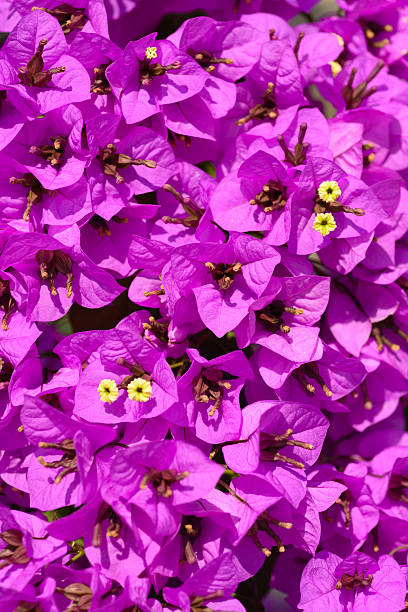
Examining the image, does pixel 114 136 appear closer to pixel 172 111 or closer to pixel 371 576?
pixel 172 111

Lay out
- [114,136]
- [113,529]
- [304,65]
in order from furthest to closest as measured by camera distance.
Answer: [304,65] < [114,136] < [113,529]

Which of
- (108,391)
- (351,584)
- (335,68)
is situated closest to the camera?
(108,391)

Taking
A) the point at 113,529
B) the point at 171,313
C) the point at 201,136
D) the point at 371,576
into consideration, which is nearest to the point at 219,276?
the point at 171,313

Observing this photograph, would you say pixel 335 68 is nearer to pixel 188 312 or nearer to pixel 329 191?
pixel 329 191

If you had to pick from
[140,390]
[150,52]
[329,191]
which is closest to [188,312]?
[140,390]

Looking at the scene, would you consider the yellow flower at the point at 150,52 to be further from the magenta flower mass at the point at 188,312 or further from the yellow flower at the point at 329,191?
the yellow flower at the point at 329,191
